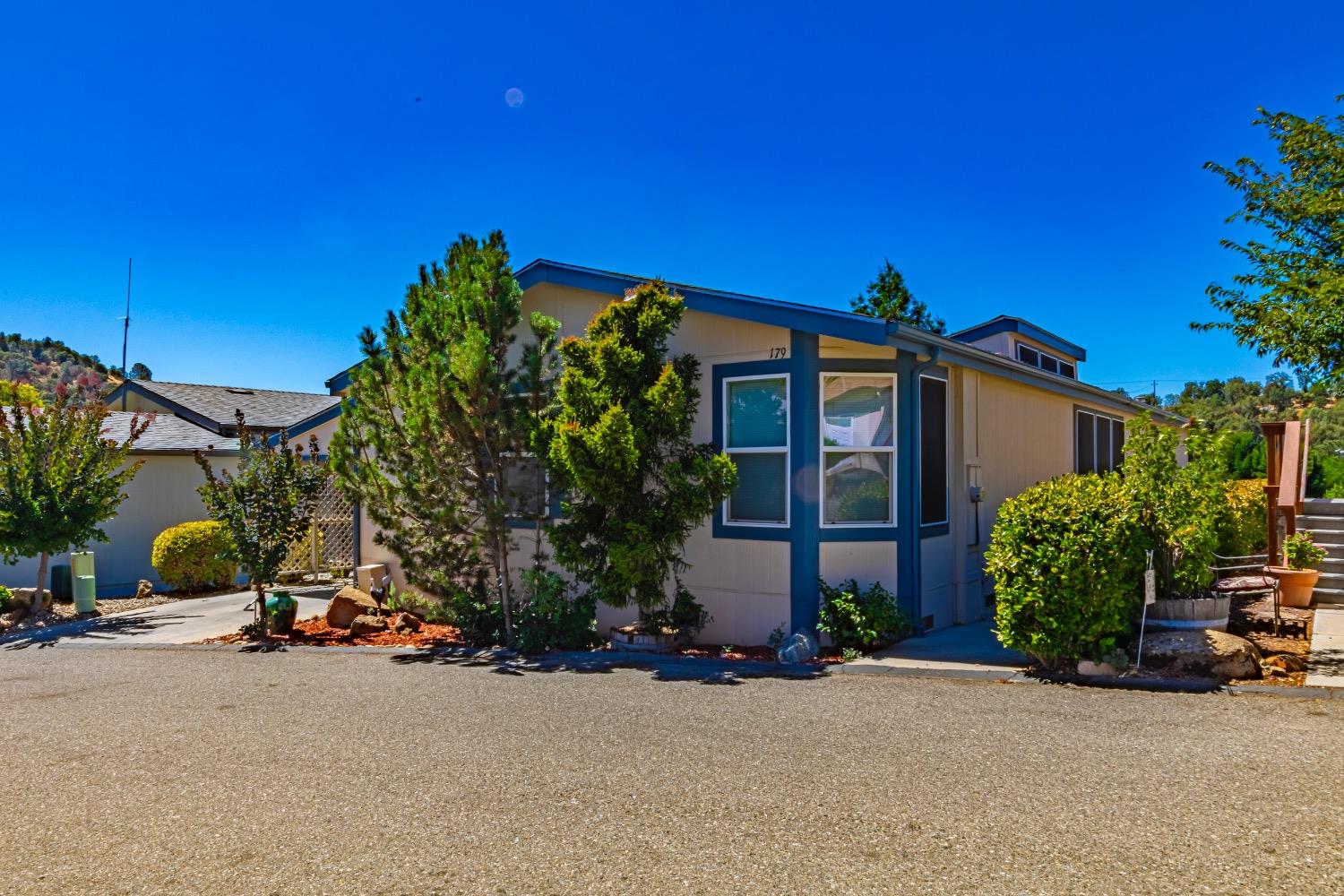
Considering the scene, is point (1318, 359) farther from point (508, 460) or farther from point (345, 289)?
point (345, 289)

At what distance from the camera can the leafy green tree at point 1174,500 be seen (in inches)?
275

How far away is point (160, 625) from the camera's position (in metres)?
11.2

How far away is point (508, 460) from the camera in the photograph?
902 cm

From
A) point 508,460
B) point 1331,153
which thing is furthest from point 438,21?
point 1331,153

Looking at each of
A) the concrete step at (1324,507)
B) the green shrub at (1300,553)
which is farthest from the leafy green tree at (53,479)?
the concrete step at (1324,507)

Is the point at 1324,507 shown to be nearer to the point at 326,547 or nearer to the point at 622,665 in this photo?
the point at 622,665

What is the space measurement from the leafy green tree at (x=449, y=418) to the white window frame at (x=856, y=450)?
286 cm

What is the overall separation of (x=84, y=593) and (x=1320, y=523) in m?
17.4

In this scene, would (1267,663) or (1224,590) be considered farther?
(1224,590)

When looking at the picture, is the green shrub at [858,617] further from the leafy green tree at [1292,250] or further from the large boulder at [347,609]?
the large boulder at [347,609]

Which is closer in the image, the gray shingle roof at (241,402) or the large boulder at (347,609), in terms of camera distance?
the large boulder at (347,609)

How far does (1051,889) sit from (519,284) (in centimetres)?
858

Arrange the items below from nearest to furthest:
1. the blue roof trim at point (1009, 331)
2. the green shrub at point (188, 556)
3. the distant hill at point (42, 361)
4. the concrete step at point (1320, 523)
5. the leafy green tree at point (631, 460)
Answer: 1. the leafy green tree at point (631, 460)
2. the concrete step at point (1320, 523)
3. the blue roof trim at point (1009, 331)
4. the green shrub at point (188, 556)
5. the distant hill at point (42, 361)

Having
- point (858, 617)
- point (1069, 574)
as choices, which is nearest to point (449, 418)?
point (858, 617)
